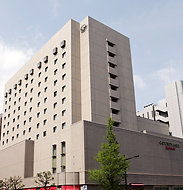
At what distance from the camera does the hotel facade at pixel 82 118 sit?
155ft

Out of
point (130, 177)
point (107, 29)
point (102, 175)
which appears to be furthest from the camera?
point (107, 29)

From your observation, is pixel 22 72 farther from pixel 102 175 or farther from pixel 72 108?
pixel 102 175

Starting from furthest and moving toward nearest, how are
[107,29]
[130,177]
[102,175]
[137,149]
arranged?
[107,29] < [137,149] < [130,177] < [102,175]

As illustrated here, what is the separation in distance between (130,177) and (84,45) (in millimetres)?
29605

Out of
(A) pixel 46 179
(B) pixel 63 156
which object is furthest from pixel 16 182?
(B) pixel 63 156

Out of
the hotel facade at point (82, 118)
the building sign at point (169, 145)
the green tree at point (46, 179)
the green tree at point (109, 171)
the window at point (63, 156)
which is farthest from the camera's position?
the building sign at point (169, 145)

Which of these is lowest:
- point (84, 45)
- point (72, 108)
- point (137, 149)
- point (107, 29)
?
point (137, 149)

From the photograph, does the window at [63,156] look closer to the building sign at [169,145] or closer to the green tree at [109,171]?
the green tree at [109,171]

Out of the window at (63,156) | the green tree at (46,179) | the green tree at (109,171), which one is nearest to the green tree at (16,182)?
the green tree at (46,179)

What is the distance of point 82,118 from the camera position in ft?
171

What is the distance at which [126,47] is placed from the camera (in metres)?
→ 65.5

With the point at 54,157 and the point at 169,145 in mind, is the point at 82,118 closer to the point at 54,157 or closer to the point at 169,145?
the point at 54,157

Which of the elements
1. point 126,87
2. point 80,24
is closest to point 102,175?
point 126,87

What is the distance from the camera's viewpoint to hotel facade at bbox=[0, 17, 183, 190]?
155 ft
